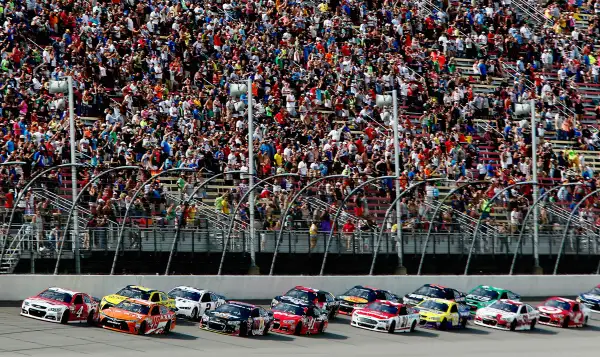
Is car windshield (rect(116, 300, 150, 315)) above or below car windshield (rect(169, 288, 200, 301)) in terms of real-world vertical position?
below

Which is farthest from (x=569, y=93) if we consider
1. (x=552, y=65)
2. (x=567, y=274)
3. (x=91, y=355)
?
(x=91, y=355)

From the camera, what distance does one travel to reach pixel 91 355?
31.0m

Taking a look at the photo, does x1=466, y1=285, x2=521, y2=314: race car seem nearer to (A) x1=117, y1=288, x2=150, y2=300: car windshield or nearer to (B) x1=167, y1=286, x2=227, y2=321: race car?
(B) x1=167, y1=286, x2=227, y2=321: race car

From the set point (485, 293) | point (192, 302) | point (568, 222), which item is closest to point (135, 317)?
point (192, 302)

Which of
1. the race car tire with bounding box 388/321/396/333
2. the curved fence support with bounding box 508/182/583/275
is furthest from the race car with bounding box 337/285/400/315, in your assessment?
the curved fence support with bounding box 508/182/583/275

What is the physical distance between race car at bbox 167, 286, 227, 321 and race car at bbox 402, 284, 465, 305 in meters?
7.69

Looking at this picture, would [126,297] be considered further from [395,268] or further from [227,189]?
[395,268]

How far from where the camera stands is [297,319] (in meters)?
37.8

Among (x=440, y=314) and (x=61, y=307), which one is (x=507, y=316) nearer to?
(x=440, y=314)

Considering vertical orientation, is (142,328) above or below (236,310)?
below

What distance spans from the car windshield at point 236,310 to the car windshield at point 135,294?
2.18 metres

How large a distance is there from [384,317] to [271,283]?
187 inches

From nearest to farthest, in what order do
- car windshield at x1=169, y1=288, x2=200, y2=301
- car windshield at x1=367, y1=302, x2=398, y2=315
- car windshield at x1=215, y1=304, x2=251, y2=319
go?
car windshield at x1=215, y1=304, x2=251, y2=319
car windshield at x1=169, y1=288, x2=200, y2=301
car windshield at x1=367, y1=302, x2=398, y2=315

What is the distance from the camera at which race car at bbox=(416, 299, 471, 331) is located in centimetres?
4153
